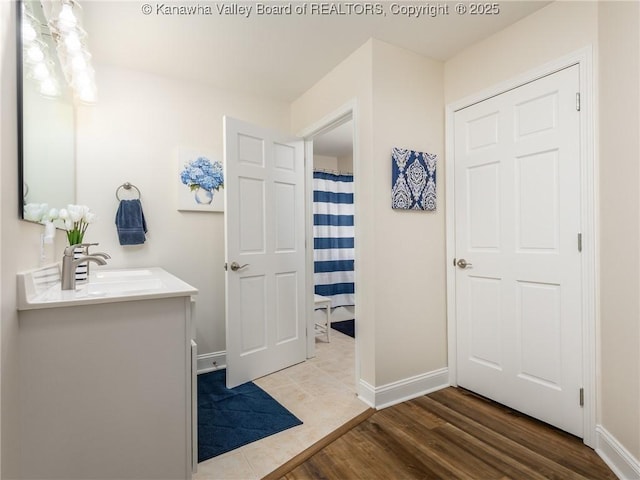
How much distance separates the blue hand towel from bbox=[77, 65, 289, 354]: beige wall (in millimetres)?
95

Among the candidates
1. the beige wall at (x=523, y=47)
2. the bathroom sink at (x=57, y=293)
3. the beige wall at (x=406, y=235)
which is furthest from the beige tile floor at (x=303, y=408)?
the beige wall at (x=523, y=47)

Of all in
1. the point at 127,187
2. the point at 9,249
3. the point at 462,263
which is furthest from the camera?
the point at 127,187

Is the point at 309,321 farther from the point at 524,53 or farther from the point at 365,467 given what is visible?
the point at 524,53

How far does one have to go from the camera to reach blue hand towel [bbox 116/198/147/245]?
244 cm

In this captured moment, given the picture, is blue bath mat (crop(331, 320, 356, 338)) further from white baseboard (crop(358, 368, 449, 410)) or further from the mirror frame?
the mirror frame

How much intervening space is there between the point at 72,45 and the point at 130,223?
3.78 feet

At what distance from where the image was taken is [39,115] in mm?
1441

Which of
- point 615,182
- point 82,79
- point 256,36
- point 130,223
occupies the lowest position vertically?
point 130,223

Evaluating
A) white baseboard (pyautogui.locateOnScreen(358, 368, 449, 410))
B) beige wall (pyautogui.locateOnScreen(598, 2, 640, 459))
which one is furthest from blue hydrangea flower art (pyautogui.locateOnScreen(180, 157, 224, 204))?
beige wall (pyautogui.locateOnScreen(598, 2, 640, 459))

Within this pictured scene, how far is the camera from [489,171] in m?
2.26

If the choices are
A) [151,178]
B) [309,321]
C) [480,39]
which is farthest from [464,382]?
[151,178]

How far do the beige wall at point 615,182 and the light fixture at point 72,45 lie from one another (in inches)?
97.0

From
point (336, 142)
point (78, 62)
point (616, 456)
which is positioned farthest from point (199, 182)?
point (616, 456)

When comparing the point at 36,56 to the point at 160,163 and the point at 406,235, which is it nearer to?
the point at 160,163
